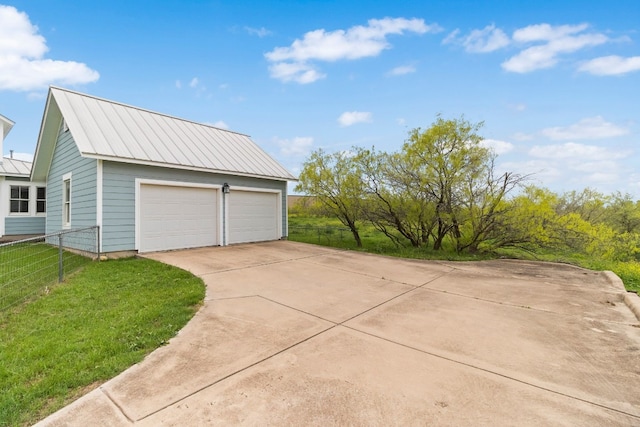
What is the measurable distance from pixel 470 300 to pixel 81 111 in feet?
36.8

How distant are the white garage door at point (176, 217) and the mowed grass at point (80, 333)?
2998 millimetres

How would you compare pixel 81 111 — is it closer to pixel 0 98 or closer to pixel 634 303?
pixel 0 98

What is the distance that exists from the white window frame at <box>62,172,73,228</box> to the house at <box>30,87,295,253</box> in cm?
3

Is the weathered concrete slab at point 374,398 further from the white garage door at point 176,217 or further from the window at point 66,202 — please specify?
the window at point 66,202

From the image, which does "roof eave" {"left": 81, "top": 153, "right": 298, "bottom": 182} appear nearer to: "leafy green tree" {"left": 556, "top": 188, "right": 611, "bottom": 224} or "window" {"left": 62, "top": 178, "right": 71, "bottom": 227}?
"window" {"left": 62, "top": 178, "right": 71, "bottom": 227}

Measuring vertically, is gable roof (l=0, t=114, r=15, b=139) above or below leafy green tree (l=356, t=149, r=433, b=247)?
above

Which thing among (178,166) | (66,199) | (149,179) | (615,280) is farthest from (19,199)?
(615,280)

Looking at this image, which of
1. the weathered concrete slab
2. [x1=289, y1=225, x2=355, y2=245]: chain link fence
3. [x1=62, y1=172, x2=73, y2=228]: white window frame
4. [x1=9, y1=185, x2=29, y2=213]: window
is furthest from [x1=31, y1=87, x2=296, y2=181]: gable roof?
the weathered concrete slab

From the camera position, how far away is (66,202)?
9875 mm

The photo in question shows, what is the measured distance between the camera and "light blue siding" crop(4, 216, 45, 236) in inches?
511

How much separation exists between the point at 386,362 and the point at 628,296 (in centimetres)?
479

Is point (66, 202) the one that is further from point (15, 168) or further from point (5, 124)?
Answer: point (15, 168)

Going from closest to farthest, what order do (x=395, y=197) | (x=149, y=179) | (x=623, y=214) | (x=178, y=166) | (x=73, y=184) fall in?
Answer: (x=149, y=179), (x=178, y=166), (x=73, y=184), (x=395, y=197), (x=623, y=214)

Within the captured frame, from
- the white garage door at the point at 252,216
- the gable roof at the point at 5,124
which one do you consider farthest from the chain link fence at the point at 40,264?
the gable roof at the point at 5,124
